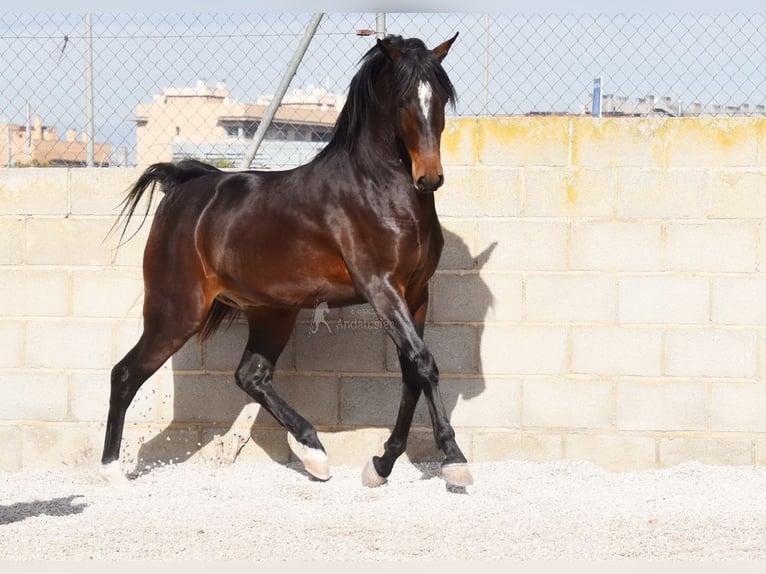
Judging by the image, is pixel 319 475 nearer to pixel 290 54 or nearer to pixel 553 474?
pixel 553 474

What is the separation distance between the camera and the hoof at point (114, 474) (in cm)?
661

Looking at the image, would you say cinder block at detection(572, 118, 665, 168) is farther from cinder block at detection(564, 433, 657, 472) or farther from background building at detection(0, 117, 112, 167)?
background building at detection(0, 117, 112, 167)

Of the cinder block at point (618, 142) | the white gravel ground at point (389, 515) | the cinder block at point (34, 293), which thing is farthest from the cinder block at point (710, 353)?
the cinder block at point (34, 293)

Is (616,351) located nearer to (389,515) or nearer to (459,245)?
(459,245)

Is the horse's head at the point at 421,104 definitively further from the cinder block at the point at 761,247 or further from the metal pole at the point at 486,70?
the cinder block at the point at 761,247

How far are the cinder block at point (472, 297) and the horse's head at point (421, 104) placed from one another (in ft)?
4.08

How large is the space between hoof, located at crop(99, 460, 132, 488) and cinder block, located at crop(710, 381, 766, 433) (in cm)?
317

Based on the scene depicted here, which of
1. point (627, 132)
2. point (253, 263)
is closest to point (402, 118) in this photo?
point (253, 263)

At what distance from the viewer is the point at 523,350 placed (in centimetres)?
701

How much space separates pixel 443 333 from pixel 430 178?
5.01 ft

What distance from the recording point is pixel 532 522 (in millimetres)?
5566

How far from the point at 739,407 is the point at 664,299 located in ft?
2.33

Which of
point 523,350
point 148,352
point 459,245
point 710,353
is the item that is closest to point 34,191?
point 148,352

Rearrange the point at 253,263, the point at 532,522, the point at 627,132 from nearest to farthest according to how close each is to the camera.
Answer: the point at 532,522
the point at 253,263
the point at 627,132
